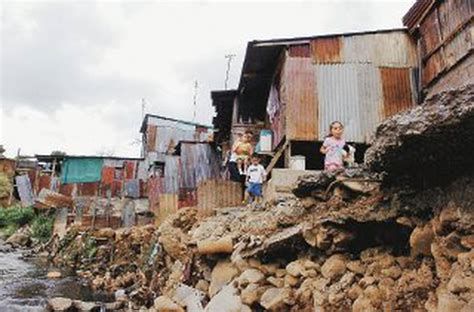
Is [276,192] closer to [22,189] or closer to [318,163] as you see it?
[318,163]

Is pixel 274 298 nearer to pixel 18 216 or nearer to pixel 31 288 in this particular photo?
pixel 31 288

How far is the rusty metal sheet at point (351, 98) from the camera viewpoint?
11.9 m

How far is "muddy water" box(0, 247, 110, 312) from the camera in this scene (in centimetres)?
1202

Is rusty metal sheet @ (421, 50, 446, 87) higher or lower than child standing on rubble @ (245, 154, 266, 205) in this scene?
higher

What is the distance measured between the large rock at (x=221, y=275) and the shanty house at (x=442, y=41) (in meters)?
7.10

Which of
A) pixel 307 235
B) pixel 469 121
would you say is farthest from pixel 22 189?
pixel 469 121

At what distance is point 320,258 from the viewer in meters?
5.07

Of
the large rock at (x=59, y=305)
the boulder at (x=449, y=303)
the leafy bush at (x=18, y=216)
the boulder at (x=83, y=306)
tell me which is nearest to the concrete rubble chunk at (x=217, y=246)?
the boulder at (x=449, y=303)

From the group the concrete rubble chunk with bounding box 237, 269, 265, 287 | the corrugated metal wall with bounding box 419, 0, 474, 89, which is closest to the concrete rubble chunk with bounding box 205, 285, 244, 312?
the concrete rubble chunk with bounding box 237, 269, 265, 287

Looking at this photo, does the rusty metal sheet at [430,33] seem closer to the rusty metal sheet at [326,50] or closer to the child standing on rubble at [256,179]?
the rusty metal sheet at [326,50]

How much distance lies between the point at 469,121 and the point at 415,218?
1.24 meters

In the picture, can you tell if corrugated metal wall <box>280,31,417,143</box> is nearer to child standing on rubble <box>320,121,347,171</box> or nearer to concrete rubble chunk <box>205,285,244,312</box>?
child standing on rubble <box>320,121,347,171</box>

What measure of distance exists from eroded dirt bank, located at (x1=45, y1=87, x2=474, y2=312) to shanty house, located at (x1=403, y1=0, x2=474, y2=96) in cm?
597

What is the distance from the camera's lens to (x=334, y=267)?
4.65 metres
